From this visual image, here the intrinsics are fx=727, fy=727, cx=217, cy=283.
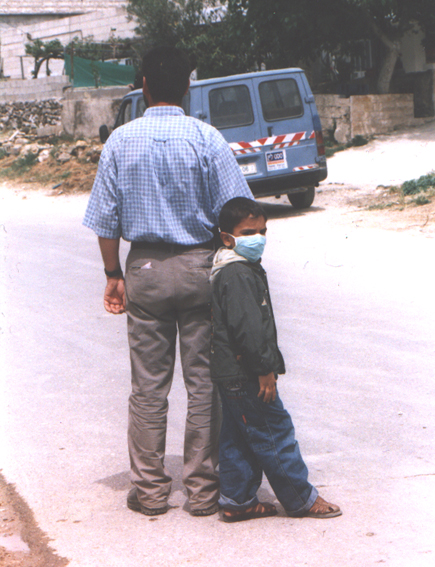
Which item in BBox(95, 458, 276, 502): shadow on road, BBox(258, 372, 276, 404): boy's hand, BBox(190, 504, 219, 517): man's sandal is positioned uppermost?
BBox(258, 372, 276, 404): boy's hand

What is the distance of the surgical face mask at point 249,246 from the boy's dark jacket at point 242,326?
4cm

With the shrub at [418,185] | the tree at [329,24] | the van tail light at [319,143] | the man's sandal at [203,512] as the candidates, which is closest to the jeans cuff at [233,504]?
the man's sandal at [203,512]

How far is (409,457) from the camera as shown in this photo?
11.6 ft

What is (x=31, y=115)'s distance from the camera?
2648cm

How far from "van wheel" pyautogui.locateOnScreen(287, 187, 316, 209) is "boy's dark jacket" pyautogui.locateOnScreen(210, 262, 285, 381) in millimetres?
9575

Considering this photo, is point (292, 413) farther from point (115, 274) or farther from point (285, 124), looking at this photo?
point (285, 124)

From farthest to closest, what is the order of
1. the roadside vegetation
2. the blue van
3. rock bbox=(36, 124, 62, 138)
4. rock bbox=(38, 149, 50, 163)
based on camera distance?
1. rock bbox=(36, 124, 62, 138)
2. rock bbox=(38, 149, 50, 163)
3. the roadside vegetation
4. the blue van

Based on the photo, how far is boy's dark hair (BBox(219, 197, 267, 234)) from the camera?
2.90 m

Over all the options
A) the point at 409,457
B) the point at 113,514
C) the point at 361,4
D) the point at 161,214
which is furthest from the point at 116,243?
the point at 361,4

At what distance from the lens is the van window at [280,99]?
11430 mm

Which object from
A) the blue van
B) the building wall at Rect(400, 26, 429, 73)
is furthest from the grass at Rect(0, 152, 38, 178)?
the building wall at Rect(400, 26, 429, 73)

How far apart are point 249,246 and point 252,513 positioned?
112 cm

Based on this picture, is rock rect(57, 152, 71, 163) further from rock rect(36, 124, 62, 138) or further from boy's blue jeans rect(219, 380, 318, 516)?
boy's blue jeans rect(219, 380, 318, 516)

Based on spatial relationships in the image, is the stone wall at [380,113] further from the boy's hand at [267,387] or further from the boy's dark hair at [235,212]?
the boy's hand at [267,387]
